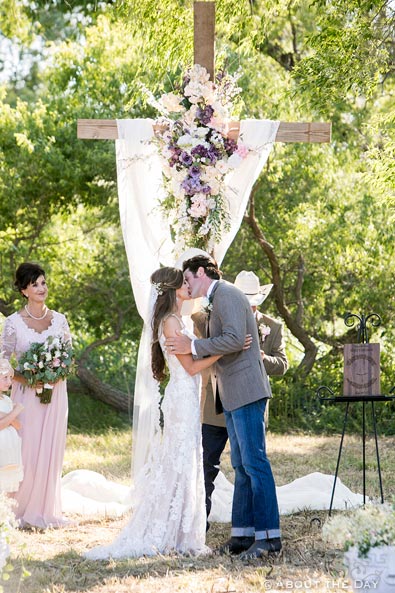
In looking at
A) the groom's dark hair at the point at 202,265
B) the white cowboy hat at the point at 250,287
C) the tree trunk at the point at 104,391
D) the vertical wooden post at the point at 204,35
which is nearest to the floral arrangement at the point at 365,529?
the groom's dark hair at the point at 202,265

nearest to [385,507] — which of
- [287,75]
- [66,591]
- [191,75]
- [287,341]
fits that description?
[66,591]

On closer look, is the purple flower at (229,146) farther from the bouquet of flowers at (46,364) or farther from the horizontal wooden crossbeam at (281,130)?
the bouquet of flowers at (46,364)

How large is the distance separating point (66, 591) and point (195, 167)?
8.92ft

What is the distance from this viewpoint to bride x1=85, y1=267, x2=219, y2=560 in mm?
5656

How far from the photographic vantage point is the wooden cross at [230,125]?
638 centimetres

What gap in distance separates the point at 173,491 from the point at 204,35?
303cm

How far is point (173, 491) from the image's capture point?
5727mm

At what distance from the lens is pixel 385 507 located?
14.1 ft

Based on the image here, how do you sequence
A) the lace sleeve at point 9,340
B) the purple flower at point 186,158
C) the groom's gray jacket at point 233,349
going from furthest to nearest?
the lace sleeve at point 9,340
the purple flower at point 186,158
the groom's gray jacket at point 233,349

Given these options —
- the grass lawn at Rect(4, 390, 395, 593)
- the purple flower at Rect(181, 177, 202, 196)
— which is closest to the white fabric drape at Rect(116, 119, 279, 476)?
the purple flower at Rect(181, 177, 202, 196)

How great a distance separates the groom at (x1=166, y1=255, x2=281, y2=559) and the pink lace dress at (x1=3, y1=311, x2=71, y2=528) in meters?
1.71

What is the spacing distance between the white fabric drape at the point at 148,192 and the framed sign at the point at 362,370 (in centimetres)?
110

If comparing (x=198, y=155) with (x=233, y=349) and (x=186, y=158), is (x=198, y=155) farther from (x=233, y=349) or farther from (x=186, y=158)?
(x=233, y=349)

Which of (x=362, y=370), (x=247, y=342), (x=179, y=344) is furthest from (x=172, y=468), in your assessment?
(x=362, y=370)
